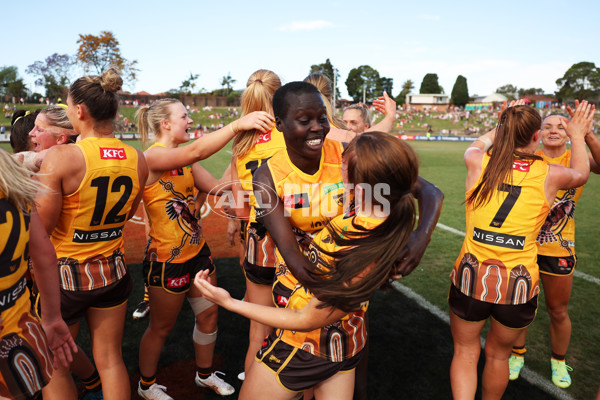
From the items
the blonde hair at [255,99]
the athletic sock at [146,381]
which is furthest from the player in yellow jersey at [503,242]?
the athletic sock at [146,381]

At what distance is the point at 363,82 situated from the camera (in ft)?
315

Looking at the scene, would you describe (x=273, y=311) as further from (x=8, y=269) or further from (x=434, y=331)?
(x=434, y=331)

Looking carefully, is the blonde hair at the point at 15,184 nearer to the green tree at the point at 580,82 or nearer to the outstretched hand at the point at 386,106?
the outstretched hand at the point at 386,106

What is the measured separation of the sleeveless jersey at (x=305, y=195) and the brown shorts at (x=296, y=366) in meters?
0.40

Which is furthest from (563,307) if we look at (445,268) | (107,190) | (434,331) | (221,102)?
(221,102)

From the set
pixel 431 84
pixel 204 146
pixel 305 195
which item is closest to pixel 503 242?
pixel 305 195

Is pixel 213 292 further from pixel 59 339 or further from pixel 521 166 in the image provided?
pixel 521 166

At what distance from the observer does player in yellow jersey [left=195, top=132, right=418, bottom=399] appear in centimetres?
174

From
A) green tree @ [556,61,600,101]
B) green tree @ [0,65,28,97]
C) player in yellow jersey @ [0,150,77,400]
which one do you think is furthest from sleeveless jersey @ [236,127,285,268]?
green tree @ [556,61,600,101]

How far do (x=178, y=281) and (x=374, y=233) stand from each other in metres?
2.12

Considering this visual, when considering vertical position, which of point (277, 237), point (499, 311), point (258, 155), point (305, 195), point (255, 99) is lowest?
point (499, 311)

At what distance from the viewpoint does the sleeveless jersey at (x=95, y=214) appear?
8.27ft

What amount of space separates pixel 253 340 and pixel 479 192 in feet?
7.03

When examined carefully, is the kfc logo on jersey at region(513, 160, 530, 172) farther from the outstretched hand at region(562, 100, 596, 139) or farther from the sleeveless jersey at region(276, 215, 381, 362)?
the sleeveless jersey at region(276, 215, 381, 362)
